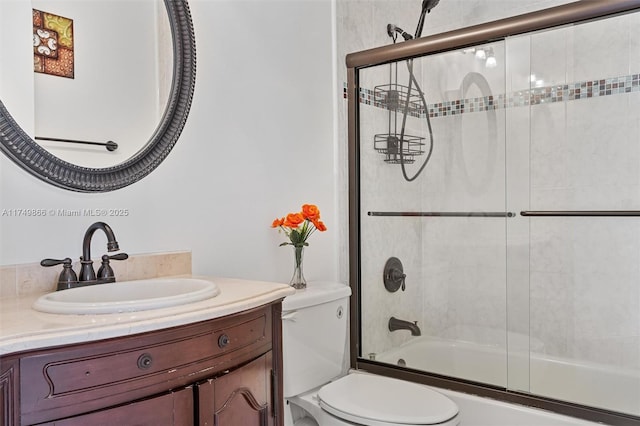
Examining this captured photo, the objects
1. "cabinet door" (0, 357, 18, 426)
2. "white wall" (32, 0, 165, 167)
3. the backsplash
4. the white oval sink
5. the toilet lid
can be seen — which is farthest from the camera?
the toilet lid

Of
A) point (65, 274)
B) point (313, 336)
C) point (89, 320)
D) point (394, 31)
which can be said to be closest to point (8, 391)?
point (89, 320)

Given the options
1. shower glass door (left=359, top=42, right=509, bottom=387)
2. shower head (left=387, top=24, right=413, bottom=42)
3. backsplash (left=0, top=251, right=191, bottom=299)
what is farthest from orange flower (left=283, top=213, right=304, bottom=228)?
shower head (left=387, top=24, right=413, bottom=42)

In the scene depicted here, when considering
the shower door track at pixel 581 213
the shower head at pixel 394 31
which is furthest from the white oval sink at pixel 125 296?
the shower head at pixel 394 31

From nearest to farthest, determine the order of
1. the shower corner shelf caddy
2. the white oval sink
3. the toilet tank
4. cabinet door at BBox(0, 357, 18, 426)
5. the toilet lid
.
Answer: cabinet door at BBox(0, 357, 18, 426) → the white oval sink → the toilet lid → the toilet tank → the shower corner shelf caddy

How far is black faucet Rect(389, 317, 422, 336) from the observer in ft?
7.73

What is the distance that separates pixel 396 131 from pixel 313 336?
1.05 metres

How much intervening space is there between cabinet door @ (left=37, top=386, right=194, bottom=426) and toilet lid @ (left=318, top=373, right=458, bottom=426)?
724mm

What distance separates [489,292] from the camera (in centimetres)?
215

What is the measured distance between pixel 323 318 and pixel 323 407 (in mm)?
344

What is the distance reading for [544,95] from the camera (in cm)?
203

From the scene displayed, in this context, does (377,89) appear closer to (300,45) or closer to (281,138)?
(300,45)

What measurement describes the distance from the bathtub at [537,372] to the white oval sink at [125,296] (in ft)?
4.20

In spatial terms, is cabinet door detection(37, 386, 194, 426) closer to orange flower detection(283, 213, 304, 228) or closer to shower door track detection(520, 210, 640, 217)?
orange flower detection(283, 213, 304, 228)

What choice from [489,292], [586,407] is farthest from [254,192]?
[586,407]
